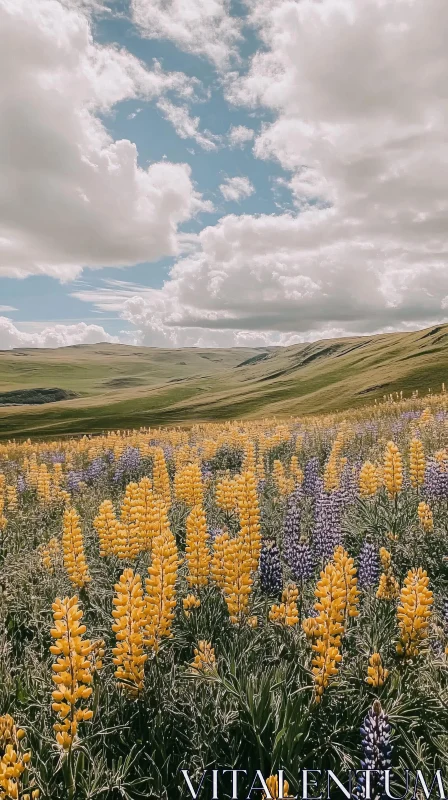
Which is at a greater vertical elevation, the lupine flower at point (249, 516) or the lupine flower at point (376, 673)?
the lupine flower at point (249, 516)

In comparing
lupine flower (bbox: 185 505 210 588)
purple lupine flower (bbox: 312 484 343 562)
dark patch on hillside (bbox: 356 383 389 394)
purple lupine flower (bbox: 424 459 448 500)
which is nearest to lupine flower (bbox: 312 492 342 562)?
purple lupine flower (bbox: 312 484 343 562)

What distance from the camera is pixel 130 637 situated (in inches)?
147

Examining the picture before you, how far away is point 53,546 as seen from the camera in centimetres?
809

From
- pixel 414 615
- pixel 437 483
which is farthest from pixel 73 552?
pixel 437 483

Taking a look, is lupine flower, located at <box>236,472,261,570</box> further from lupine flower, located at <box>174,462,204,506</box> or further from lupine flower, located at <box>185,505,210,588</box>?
lupine flower, located at <box>174,462,204,506</box>

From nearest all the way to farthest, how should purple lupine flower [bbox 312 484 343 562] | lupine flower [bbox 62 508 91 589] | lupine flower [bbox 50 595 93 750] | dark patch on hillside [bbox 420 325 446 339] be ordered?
lupine flower [bbox 50 595 93 750] → lupine flower [bbox 62 508 91 589] → purple lupine flower [bbox 312 484 343 562] → dark patch on hillside [bbox 420 325 446 339]

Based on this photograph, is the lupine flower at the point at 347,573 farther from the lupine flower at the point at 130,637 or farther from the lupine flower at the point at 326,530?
the lupine flower at the point at 326,530

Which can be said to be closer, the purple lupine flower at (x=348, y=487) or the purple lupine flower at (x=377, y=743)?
the purple lupine flower at (x=377, y=743)

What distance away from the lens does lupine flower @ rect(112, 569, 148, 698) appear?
372 cm

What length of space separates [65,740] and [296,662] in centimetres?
208

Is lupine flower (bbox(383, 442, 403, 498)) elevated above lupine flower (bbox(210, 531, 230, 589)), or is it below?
above

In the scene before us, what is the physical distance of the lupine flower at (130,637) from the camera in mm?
3717

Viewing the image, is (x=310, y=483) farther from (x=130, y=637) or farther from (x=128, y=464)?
(x=128, y=464)

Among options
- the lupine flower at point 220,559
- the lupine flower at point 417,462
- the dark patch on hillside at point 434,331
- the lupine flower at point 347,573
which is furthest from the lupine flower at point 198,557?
the dark patch on hillside at point 434,331
